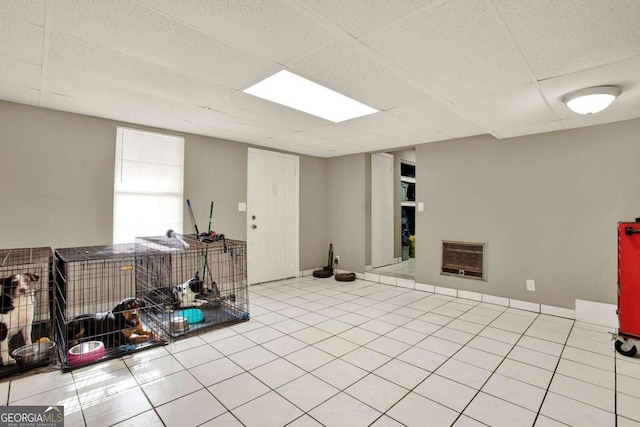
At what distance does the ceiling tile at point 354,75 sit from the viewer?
6.79 ft

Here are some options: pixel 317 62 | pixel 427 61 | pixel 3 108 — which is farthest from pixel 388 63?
pixel 3 108

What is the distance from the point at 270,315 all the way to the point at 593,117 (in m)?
4.07

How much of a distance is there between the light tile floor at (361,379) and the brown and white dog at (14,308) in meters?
0.30

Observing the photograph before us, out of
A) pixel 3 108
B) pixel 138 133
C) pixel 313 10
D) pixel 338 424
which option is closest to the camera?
pixel 313 10

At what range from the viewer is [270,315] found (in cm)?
361

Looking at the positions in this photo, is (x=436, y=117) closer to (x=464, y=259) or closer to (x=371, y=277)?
(x=464, y=259)

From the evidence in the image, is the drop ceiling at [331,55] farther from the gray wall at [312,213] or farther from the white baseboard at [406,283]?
the white baseboard at [406,283]

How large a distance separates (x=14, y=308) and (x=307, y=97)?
9.32ft

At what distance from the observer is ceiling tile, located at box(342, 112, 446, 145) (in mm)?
3482

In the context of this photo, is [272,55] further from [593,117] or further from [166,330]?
[593,117]

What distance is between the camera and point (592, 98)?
2.48 meters

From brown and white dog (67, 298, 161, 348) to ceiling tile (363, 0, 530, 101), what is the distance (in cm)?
295

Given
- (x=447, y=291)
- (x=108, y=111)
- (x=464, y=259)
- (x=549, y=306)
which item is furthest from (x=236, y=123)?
(x=549, y=306)

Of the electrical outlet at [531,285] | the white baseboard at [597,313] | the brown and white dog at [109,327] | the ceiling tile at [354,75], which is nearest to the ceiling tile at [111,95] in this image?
the ceiling tile at [354,75]
